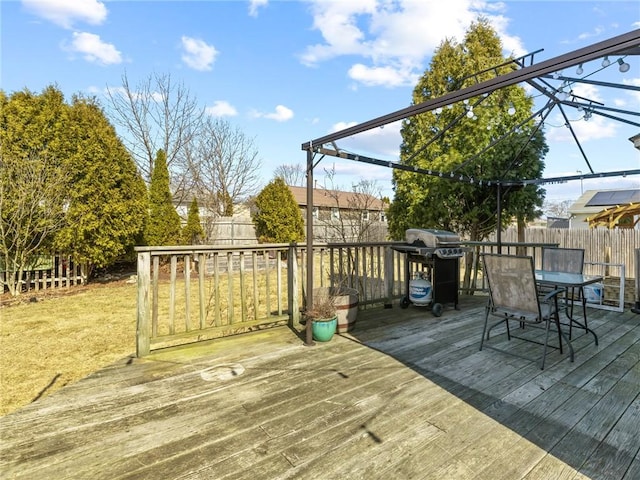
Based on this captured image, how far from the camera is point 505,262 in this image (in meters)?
2.89

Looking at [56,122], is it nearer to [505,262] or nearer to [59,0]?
[59,0]

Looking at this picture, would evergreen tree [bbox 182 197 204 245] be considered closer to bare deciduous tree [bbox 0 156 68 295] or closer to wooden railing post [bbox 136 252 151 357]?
bare deciduous tree [bbox 0 156 68 295]

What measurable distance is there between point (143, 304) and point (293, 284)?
1.55 metres

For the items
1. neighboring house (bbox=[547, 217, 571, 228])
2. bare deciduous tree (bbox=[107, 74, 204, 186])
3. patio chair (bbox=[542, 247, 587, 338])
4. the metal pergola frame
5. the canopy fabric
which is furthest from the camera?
neighboring house (bbox=[547, 217, 571, 228])

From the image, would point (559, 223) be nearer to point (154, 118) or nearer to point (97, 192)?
point (154, 118)

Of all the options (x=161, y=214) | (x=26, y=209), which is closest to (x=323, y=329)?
(x=26, y=209)

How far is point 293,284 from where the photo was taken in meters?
3.78

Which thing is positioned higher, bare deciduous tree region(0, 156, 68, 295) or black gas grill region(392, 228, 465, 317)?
bare deciduous tree region(0, 156, 68, 295)

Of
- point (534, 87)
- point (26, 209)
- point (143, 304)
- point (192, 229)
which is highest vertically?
point (534, 87)

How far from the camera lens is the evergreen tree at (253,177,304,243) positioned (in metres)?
12.2

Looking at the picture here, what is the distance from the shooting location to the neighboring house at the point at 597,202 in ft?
46.8

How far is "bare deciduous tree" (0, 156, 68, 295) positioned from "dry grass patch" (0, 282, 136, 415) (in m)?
1.11

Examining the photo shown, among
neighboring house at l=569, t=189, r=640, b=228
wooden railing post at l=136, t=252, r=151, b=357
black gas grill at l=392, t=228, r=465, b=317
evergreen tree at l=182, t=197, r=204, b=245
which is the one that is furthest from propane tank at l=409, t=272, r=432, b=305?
neighboring house at l=569, t=189, r=640, b=228

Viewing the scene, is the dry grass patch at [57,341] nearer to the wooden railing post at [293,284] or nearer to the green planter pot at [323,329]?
the wooden railing post at [293,284]
